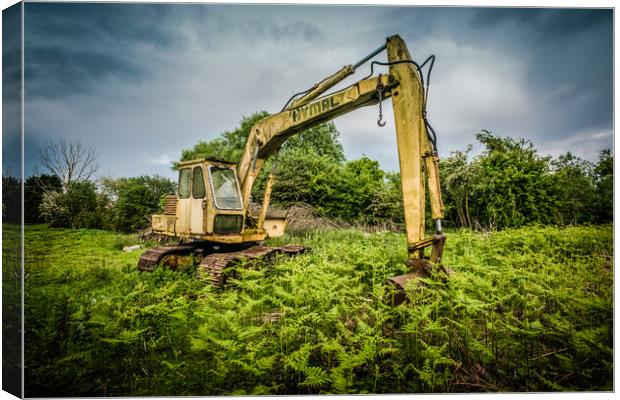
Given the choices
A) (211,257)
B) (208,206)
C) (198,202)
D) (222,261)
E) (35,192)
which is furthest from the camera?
(198,202)

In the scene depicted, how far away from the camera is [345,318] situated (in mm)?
3406

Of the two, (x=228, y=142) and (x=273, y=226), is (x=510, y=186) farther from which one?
(x=228, y=142)

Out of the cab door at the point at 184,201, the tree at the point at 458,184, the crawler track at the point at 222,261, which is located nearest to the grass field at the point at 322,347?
the crawler track at the point at 222,261

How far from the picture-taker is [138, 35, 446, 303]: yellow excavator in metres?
3.84

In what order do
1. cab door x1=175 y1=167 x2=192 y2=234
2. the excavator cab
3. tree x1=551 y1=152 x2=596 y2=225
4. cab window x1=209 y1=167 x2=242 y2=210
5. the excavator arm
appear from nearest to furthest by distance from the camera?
the excavator arm, tree x1=551 y1=152 x2=596 y2=225, the excavator cab, cab window x1=209 y1=167 x2=242 y2=210, cab door x1=175 y1=167 x2=192 y2=234

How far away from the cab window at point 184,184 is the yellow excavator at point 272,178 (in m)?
0.02

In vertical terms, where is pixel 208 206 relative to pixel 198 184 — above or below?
below

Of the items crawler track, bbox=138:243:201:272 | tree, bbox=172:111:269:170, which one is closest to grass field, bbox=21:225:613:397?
crawler track, bbox=138:243:201:272

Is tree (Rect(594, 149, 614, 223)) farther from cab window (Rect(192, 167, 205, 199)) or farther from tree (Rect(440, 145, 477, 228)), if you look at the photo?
tree (Rect(440, 145, 477, 228))

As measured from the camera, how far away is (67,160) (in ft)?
13.8

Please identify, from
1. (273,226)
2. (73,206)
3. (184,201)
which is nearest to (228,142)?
(73,206)

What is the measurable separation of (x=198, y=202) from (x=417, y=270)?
12.1 feet

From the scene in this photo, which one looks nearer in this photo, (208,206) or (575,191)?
(208,206)

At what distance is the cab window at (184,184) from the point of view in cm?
577
